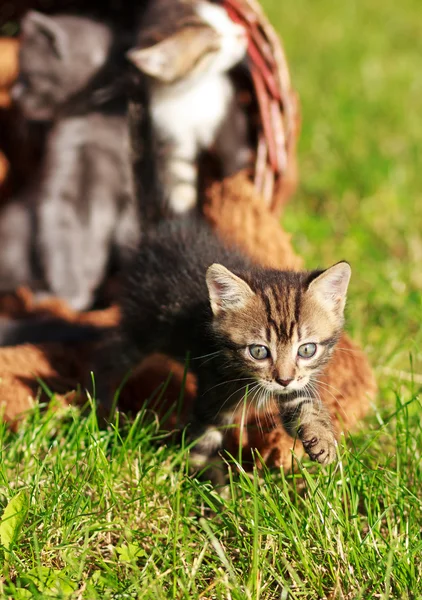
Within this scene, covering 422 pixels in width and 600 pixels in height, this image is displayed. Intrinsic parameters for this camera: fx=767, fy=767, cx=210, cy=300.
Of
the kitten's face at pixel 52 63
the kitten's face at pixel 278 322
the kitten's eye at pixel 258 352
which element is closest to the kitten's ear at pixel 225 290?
the kitten's face at pixel 278 322

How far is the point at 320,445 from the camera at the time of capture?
1735 mm

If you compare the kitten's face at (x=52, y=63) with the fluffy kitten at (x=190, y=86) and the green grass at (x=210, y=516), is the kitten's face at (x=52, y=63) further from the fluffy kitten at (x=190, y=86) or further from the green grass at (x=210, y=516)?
the green grass at (x=210, y=516)

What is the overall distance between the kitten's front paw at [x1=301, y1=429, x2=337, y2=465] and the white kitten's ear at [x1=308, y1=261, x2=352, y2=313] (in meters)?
0.30

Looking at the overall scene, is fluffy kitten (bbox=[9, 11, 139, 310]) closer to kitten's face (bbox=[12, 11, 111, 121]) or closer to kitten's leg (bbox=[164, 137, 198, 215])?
kitten's face (bbox=[12, 11, 111, 121])

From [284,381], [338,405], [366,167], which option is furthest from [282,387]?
[366,167]

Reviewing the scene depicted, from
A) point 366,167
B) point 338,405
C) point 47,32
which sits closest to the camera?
point 338,405

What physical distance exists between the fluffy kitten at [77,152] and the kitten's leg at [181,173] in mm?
178

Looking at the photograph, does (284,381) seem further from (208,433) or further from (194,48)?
(194,48)

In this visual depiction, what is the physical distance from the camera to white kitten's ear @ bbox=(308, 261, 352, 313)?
70.0 inches

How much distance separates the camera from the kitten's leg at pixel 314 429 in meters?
1.73

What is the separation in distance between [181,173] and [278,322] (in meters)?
1.15

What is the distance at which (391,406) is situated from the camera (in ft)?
7.41

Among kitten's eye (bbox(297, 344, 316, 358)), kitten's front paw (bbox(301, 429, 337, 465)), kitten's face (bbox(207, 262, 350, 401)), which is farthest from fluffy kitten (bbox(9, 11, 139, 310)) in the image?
kitten's front paw (bbox(301, 429, 337, 465))

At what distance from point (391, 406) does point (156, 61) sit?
133 centimetres
